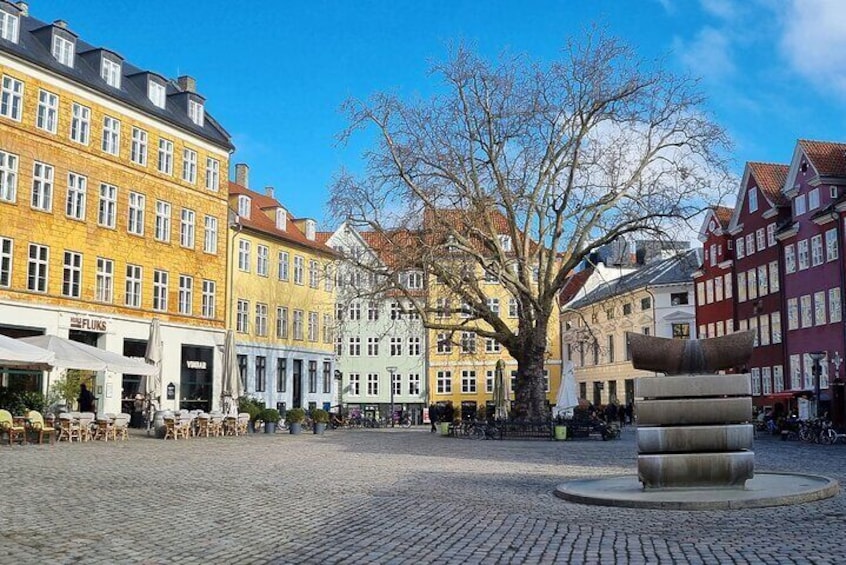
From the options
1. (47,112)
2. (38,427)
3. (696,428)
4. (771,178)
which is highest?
(771,178)

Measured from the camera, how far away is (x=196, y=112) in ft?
159

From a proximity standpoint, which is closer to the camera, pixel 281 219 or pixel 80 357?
pixel 80 357

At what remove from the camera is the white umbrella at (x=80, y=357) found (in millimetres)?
28514

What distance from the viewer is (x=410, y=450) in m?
28.6

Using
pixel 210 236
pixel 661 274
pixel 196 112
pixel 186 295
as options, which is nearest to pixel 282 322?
pixel 210 236

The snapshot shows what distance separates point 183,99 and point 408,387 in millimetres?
36174

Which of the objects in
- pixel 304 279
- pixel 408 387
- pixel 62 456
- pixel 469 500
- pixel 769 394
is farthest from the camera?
pixel 408 387

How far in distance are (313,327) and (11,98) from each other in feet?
91.2

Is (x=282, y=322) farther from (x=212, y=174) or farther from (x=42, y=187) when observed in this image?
(x=42, y=187)

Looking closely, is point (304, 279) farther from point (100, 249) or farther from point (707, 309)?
point (707, 309)

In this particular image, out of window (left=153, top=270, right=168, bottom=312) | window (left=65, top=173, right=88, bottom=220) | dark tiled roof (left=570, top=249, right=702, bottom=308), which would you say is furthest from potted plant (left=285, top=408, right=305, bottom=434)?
dark tiled roof (left=570, top=249, right=702, bottom=308)

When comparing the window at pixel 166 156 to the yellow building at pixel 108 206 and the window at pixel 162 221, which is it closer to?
the yellow building at pixel 108 206

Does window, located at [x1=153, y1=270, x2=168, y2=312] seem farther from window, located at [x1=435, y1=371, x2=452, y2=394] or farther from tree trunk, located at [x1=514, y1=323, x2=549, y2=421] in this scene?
window, located at [x1=435, y1=371, x2=452, y2=394]

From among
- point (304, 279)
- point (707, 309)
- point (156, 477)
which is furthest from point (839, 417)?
point (156, 477)
